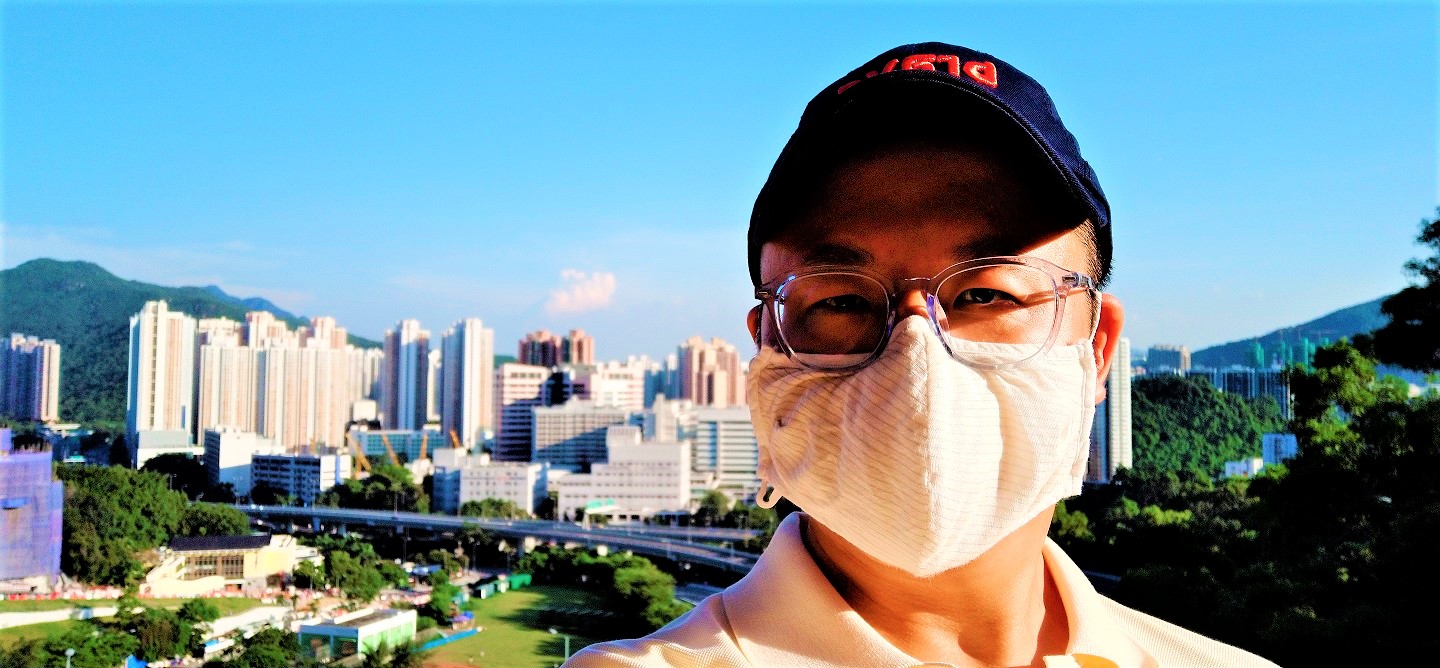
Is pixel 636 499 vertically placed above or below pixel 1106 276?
below

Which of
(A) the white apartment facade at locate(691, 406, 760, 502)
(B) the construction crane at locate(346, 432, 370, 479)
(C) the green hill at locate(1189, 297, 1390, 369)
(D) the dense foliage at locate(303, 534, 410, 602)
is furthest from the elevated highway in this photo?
(C) the green hill at locate(1189, 297, 1390, 369)

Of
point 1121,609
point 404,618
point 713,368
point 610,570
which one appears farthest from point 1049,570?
point 713,368

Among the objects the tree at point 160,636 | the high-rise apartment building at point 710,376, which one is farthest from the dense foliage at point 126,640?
the high-rise apartment building at point 710,376

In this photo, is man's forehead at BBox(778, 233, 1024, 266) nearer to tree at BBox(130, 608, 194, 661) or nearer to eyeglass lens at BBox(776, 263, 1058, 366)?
eyeglass lens at BBox(776, 263, 1058, 366)

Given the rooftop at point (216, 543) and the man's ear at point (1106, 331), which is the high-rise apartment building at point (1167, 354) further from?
the man's ear at point (1106, 331)

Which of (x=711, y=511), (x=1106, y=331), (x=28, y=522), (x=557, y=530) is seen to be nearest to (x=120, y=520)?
(x=28, y=522)

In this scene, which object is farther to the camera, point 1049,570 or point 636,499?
point 636,499

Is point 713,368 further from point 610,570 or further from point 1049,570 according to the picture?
point 1049,570

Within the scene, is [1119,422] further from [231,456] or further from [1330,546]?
[231,456]
